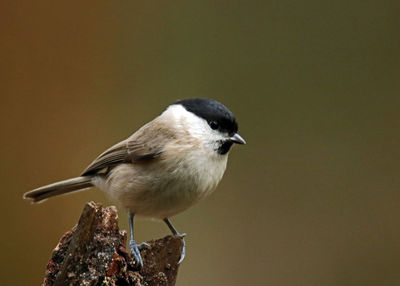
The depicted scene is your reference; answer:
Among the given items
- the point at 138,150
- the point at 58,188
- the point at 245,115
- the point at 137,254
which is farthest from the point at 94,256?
the point at 245,115

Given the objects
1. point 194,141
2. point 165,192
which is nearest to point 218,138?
point 194,141

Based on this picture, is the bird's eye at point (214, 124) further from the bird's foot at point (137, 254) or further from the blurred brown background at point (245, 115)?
the blurred brown background at point (245, 115)

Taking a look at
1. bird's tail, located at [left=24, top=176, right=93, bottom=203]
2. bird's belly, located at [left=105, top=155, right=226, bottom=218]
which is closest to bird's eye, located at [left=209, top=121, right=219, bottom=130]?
bird's belly, located at [left=105, top=155, right=226, bottom=218]

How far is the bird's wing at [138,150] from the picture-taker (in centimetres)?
243

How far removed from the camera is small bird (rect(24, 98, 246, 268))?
2.33 m

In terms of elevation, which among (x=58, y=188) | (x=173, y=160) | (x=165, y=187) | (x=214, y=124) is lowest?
(x=58, y=188)

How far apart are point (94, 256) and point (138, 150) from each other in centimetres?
82

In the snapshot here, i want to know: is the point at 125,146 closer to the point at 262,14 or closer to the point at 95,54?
the point at 95,54

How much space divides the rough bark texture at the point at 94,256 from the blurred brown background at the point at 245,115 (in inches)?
65.9

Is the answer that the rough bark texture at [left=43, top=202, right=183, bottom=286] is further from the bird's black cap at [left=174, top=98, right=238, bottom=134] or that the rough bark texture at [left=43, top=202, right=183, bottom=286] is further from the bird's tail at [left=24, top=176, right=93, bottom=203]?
the bird's tail at [left=24, top=176, right=93, bottom=203]

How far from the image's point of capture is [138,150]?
249cm

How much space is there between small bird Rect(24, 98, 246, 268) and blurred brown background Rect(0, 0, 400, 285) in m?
1.11

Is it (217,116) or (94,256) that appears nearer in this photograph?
(94,256)

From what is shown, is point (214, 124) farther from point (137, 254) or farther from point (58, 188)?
point (58, 188)
